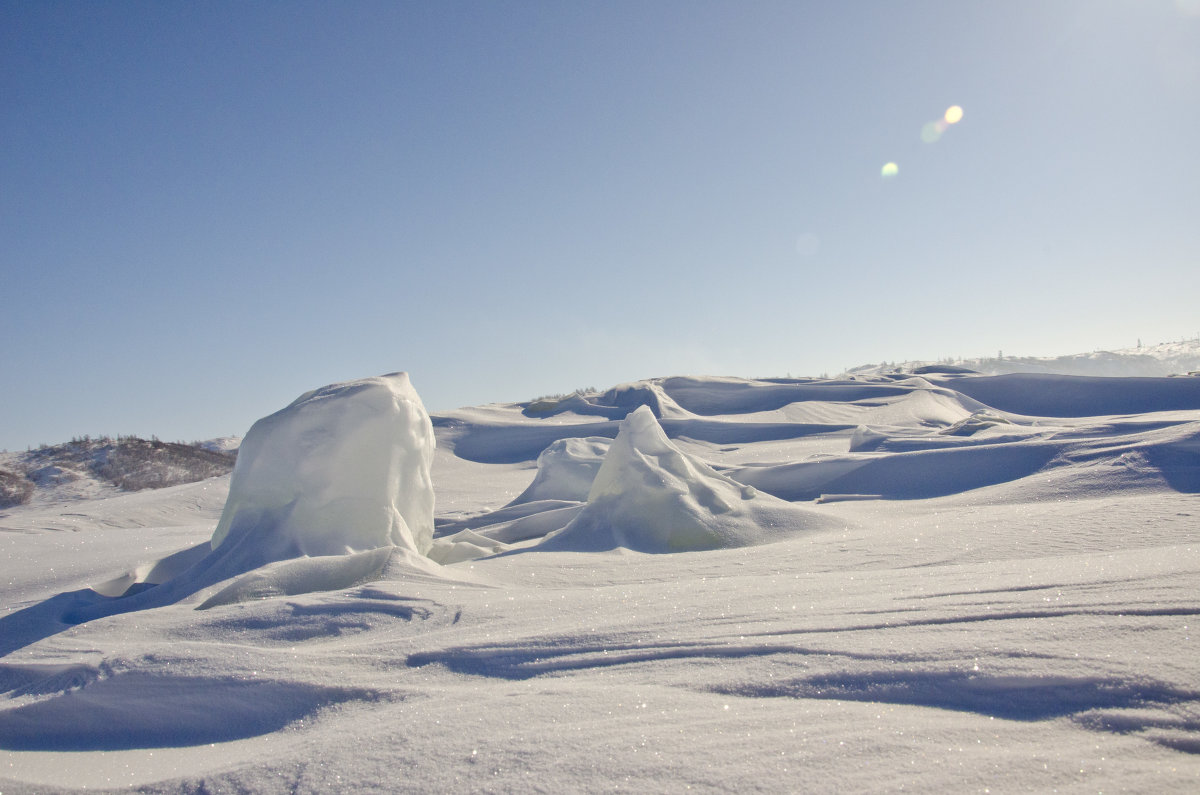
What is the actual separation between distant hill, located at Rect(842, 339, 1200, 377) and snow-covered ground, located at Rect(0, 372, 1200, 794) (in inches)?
660

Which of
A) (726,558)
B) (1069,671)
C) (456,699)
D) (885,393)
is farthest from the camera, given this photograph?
(885,393)

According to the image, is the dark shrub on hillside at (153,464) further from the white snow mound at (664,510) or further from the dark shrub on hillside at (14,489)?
the white snow mound at (664,510)

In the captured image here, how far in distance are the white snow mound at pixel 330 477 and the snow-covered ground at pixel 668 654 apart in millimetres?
334

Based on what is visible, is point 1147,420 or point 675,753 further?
point 1147,420

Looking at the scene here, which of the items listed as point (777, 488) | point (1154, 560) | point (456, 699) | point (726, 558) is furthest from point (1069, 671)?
point (777, 488)

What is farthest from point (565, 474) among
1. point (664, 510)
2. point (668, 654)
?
point (668, 654)

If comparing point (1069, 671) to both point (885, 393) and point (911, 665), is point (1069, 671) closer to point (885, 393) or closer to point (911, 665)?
point (911, 665)

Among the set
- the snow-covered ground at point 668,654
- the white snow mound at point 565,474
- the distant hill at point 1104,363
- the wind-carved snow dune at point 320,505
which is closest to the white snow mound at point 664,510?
the snow-covered ground at point 668,654

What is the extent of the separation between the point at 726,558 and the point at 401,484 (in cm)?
176

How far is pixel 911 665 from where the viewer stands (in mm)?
Result: 1338

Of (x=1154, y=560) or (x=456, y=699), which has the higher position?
(x=1154, y=560)

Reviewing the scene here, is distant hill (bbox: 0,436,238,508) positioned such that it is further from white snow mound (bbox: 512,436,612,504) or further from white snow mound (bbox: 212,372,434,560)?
white snow mound (bbox: 212,372,434,560)

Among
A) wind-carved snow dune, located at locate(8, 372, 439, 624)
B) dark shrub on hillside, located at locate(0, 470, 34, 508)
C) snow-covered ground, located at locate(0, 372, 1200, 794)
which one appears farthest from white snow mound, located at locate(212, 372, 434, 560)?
dark shrub on hillside, located at locate(0, 470, 34, 508)

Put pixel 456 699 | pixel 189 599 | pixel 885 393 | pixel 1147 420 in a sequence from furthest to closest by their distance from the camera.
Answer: pixel 885 393 → pixel 1147 420 → pixel 189 599 → pixel 456 699
